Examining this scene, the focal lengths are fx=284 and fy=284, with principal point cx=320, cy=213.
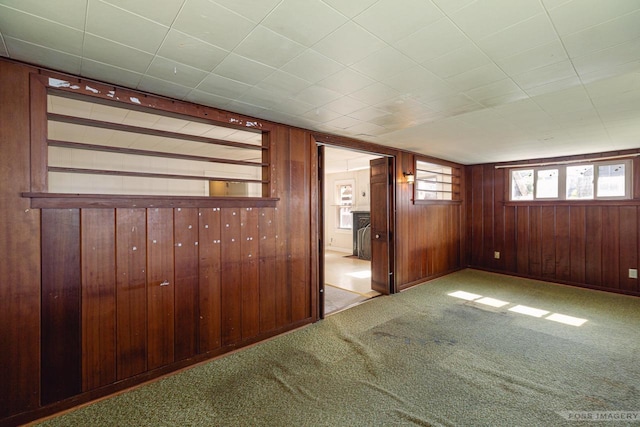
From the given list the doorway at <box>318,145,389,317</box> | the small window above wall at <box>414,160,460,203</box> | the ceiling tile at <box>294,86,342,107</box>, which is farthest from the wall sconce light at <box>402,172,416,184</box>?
the ceiling tile at <box>294,86,342,107</box>

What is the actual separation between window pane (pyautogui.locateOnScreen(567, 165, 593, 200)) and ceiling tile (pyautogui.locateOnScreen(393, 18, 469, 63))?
16.6 feet

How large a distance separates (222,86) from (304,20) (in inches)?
40.2

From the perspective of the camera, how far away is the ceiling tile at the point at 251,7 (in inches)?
51.4

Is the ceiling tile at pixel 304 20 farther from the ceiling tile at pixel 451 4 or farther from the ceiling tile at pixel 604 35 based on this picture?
the ceiling tile at pixel 604 35

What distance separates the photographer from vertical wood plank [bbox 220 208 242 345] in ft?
8.89

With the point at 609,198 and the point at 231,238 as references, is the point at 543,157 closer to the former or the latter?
the point at 609,198

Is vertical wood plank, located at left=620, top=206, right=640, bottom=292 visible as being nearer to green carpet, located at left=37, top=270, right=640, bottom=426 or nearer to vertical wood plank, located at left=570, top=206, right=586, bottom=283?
vertical wood plank, located at left=570, top=206, right=586, bottom=283

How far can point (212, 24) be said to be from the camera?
4.81ft

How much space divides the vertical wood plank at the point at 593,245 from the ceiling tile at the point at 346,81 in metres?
5.13

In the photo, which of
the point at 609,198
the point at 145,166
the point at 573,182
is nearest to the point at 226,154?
the point at 145,166

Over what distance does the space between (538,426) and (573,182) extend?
4.98 metres

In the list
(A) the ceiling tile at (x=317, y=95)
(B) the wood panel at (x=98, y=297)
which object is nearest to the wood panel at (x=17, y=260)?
(B) the wood panel at (x=98, y=297)

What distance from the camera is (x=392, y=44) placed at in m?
1.65

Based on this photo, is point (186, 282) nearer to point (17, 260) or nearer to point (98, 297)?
point (98, 297)
